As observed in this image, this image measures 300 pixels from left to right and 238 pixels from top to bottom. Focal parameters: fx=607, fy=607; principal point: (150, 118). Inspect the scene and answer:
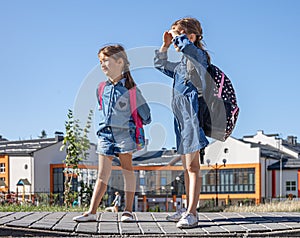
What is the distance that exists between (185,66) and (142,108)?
1.73 feet

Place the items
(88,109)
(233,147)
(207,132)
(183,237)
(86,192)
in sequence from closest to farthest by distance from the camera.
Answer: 1. (183,237)
2. (207,132)
3. (88,109)
4. (86,192)
5. (233,147)

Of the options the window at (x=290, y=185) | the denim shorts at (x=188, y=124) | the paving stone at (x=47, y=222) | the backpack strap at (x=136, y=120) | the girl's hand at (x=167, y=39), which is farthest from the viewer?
the window at (x=290, y=185)

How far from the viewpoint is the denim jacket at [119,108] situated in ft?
17.3

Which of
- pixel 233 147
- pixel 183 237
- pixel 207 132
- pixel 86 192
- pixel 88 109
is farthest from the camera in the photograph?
pixel 233 147

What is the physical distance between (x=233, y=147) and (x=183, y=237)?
54952mm

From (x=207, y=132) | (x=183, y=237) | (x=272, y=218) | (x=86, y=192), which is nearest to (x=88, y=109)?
(x=207, y=132)

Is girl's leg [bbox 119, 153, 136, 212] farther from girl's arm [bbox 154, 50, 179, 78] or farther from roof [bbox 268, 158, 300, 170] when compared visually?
roof [bbox 268, 158, 300, 170]

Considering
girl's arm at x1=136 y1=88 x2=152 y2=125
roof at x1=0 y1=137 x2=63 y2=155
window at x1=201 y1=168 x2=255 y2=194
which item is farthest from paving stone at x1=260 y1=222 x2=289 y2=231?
roof at x1=0 y1=137 x2=63 y2=155

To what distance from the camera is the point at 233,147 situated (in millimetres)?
59094

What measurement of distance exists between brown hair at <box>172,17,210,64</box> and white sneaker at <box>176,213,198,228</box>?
1350 millimetres

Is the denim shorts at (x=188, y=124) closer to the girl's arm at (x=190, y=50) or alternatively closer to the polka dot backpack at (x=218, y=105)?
the polka dot backpack at (x=218, y=105)

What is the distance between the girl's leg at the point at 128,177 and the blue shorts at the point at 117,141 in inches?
3.1

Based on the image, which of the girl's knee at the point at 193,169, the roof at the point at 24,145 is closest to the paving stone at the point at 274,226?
the girl's knee at the point at 193,169

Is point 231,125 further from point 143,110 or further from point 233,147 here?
point 233,147
